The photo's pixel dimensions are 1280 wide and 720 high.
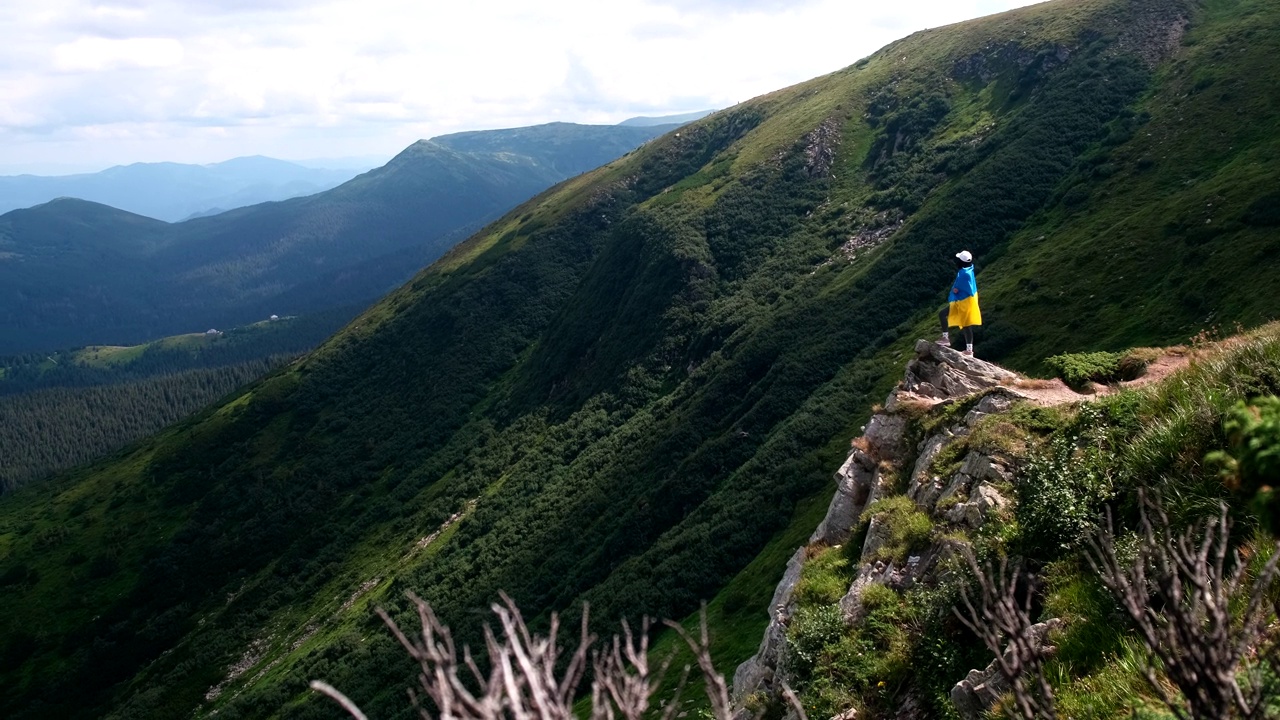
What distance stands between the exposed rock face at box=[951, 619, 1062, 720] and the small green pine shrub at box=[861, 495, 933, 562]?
525 cm

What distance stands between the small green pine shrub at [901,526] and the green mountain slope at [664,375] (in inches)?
1104

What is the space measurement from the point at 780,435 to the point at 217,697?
278 ft

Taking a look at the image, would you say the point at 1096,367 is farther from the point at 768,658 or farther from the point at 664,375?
the point at 664,375

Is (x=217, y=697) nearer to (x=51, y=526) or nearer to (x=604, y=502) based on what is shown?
(x=604, y=502)

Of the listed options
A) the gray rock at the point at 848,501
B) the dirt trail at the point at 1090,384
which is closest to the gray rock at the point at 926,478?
the gray rock at the point at 848,501

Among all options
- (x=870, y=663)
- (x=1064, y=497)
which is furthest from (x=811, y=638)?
(x=1064, y=497)

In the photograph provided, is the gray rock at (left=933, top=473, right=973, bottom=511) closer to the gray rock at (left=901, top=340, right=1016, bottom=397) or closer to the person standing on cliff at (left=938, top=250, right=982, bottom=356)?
the gray rock at (left=901, top=340, right=1016, bottom=397)

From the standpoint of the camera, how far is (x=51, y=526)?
15012cm

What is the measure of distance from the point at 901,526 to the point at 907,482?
12.5 ft

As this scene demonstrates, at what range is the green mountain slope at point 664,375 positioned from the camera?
73.2 m

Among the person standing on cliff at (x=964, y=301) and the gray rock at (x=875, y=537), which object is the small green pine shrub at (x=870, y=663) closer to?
the gray rock at (x=875, y=537)

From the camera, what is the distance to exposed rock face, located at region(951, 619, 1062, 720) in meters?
10.3

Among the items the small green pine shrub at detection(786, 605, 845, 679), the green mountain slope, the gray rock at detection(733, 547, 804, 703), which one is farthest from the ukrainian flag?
the green mountain slope

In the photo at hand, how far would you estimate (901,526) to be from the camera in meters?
17.1
